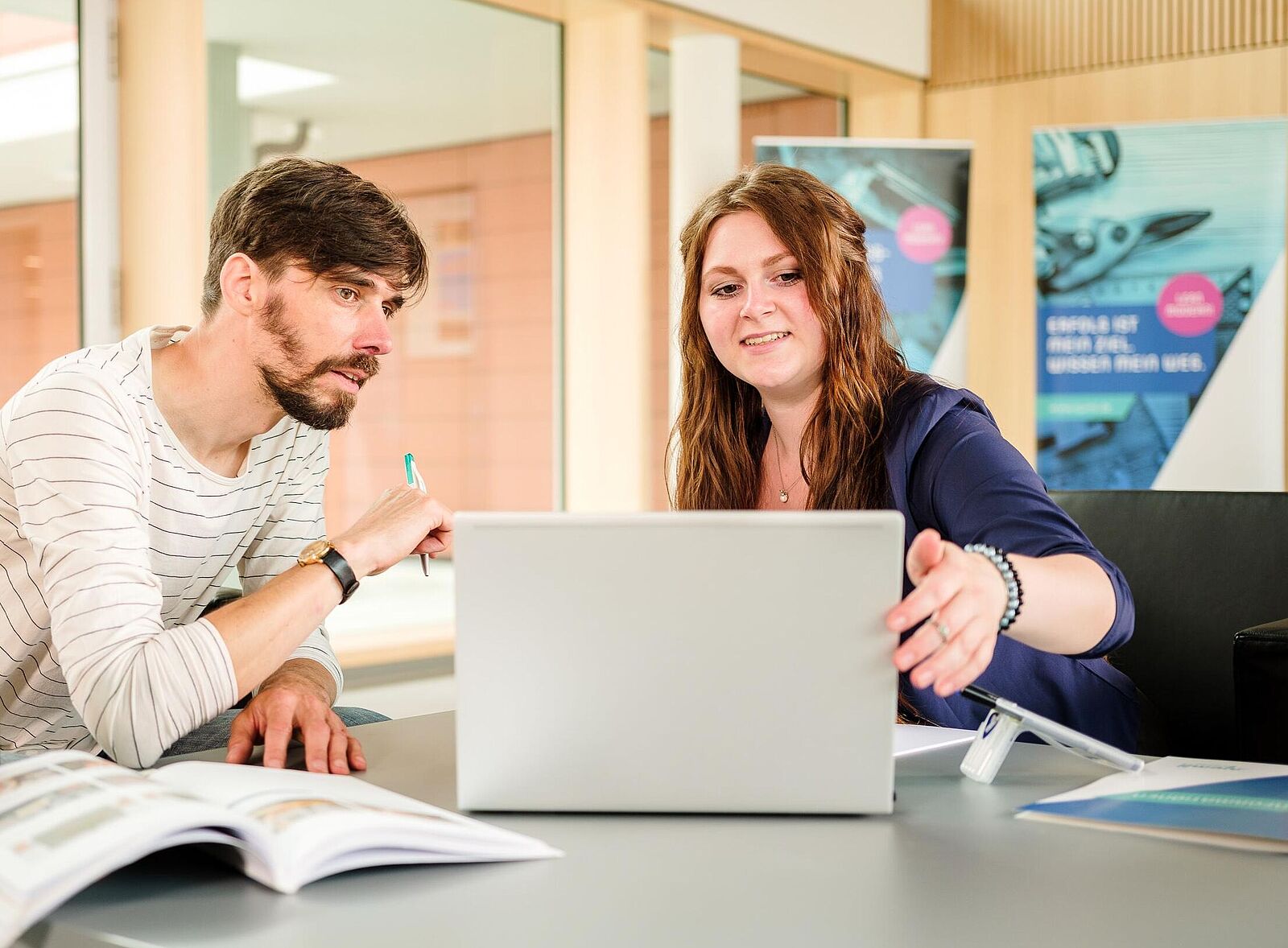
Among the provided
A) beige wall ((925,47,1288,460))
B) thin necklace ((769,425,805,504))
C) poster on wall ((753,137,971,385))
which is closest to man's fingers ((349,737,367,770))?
thin necklace ((769,425,805,504))

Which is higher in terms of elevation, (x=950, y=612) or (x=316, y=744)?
(x=950, y=612)

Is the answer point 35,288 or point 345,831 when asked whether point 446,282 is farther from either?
point 345,831

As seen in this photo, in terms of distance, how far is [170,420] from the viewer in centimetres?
168

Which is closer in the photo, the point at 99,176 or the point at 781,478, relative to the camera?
the point at 781,478

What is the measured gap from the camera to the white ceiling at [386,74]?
13.5 feet

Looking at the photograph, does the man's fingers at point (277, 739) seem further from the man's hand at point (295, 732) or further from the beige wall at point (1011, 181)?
the beige wall at point (1011, 181)

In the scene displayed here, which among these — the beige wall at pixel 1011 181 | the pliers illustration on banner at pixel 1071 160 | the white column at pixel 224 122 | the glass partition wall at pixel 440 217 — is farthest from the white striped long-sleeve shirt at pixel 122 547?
the beige wall at pixel 1011 181

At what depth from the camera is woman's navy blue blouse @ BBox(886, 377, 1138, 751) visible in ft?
4.69

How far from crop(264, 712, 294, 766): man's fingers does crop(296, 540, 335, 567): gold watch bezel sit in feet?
0.80

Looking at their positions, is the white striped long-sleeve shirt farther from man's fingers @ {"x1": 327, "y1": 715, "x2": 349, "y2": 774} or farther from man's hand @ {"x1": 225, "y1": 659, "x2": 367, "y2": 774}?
man's fingers @ {"x1": 327, "y1": 715, "x2": 349, "y2": 774}

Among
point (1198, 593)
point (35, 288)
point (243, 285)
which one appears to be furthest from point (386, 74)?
point (1198, 593)

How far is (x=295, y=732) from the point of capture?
128 centimetres

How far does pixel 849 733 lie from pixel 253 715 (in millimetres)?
643

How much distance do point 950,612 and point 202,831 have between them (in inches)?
22.7
